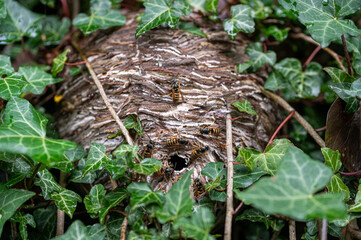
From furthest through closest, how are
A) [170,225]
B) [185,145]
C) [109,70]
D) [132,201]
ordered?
[109,70]
[185,145]
[170,225]
[132,201]

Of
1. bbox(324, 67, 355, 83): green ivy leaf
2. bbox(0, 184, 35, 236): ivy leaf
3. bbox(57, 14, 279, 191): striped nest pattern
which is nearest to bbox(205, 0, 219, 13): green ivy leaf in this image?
bbox(57, 14, 279, 191): striped nest pattern

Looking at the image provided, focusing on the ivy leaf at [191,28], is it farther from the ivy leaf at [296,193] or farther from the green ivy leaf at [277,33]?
the ivy leaf at [296,193]

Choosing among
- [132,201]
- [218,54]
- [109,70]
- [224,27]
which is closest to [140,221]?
[132,201]

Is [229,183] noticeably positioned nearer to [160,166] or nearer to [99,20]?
[160,166]

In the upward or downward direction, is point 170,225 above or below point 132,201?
below

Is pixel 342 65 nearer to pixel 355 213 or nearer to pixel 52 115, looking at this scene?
pixel 355 213

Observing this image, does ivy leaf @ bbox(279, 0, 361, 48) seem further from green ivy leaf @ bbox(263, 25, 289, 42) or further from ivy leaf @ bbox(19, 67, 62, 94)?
ivy leaf @ bbox(19, 67, 62, 94)

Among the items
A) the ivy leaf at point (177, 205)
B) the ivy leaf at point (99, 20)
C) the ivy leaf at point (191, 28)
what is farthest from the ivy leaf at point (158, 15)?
the ivy leaf at point (177, 205)
